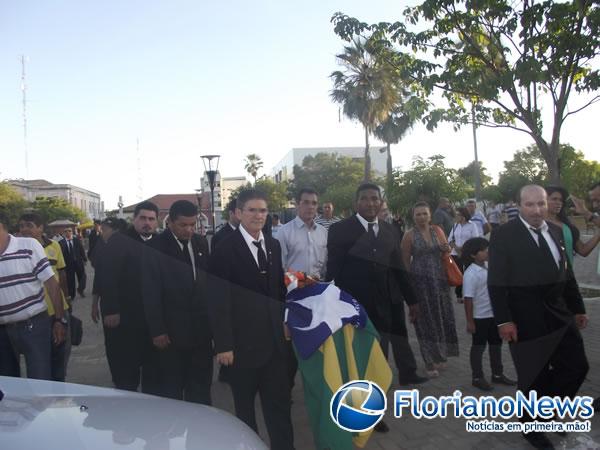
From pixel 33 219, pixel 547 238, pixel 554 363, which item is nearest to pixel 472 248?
pixel 547 238

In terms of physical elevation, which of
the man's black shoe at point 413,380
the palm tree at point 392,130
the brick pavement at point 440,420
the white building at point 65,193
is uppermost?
the white building at point 65,193

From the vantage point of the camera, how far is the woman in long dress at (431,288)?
557cm

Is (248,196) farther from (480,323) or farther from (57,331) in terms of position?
(480,323)

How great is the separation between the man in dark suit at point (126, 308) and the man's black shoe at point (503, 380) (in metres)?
3.35

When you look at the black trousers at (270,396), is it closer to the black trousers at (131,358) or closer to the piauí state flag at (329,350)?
the piauí state flag at (329,350)

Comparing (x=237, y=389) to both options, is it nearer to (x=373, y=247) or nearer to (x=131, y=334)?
(x=131, y=334)

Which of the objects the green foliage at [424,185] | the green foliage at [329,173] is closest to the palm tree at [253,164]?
the green foliage at [329,173]

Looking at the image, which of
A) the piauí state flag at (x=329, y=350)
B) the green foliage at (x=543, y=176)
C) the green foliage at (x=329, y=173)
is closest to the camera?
the piauí state flag at (x=329, y=350)

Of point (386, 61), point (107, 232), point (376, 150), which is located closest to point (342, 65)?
point (386, 61)

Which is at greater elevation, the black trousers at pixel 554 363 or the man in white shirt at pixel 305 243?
the man in white shirt at pixel 305 243

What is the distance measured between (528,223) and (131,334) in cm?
347

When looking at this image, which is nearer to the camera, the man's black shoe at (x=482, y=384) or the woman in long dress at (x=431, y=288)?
the man's black shoe at (x=482, y=384)

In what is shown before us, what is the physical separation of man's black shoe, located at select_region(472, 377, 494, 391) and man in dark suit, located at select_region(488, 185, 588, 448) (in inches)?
40.3

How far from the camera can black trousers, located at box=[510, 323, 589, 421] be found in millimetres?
3734
